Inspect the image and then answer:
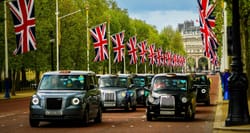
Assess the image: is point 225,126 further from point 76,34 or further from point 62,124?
point 76,34

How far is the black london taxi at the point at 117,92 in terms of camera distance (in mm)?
31953

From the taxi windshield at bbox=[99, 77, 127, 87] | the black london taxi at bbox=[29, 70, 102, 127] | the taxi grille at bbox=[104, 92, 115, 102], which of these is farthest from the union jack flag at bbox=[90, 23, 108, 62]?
the black london taxi at bbox=[29, 70, 102, 127]

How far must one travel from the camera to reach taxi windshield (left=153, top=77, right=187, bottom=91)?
26.5 m

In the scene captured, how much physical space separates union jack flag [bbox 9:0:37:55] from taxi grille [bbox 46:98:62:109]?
2468 cm

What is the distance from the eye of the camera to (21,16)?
4616 centimetres

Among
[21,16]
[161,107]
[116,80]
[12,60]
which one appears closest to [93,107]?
[161,107]

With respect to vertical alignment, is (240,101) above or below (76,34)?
below

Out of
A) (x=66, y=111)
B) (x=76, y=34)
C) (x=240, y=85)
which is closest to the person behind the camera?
(x=240, y=85)

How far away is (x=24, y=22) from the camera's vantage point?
46281mm

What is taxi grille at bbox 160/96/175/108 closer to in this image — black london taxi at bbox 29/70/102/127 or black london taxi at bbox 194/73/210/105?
black london taxi at bbox 29/70/102/127

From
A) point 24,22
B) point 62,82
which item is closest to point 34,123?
point 62,82

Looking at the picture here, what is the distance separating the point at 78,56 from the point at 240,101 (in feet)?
196

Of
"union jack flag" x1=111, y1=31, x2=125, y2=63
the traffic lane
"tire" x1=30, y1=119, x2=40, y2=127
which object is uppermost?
"union jack flag" x1=111, y1=31, x2=125, y2=63

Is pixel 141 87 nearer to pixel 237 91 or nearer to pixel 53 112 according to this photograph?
pixel 53 112
